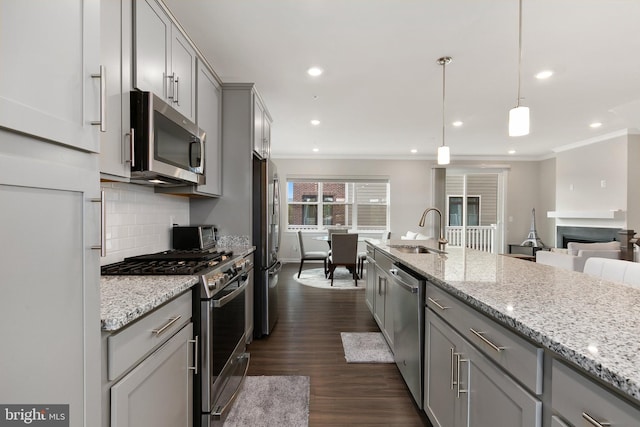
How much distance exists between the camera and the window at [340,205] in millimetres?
7680

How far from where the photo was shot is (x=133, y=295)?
1.16 m

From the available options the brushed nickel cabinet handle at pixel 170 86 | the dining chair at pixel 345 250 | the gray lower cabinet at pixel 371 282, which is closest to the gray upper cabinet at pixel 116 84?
the brushed nickel cabinet handle at pixel 170 86

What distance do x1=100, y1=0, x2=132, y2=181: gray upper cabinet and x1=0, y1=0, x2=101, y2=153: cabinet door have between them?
1.95 feet

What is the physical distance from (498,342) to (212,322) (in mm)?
1268

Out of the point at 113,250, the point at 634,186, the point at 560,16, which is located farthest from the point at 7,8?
the point at 634,186

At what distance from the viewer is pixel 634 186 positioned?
5156 millimetres

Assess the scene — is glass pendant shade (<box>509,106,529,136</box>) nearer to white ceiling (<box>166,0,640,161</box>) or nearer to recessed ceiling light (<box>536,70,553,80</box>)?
white ceiling (<box>166,0,640,161</box>)

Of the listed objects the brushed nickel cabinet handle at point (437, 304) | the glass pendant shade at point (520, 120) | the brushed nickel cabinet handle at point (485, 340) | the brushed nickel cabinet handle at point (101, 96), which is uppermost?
the glass pendant shade at point (520, 120)

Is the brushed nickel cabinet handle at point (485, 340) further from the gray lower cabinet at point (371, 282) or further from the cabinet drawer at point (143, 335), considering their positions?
the gray lower cabinet at point (371, 282)

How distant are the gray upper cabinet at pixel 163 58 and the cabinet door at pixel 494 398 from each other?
203 centimetres

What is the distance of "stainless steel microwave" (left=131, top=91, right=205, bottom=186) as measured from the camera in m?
1.59

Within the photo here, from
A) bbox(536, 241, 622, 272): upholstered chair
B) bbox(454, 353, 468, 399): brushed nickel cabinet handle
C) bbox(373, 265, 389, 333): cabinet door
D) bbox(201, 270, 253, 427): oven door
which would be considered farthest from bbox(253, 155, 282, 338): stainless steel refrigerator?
bbox(536, 241, 622, 272): upholstered chair

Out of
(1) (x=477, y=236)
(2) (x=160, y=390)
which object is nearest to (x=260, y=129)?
(2) (x=160, y=390)

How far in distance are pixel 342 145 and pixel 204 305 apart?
532cm
